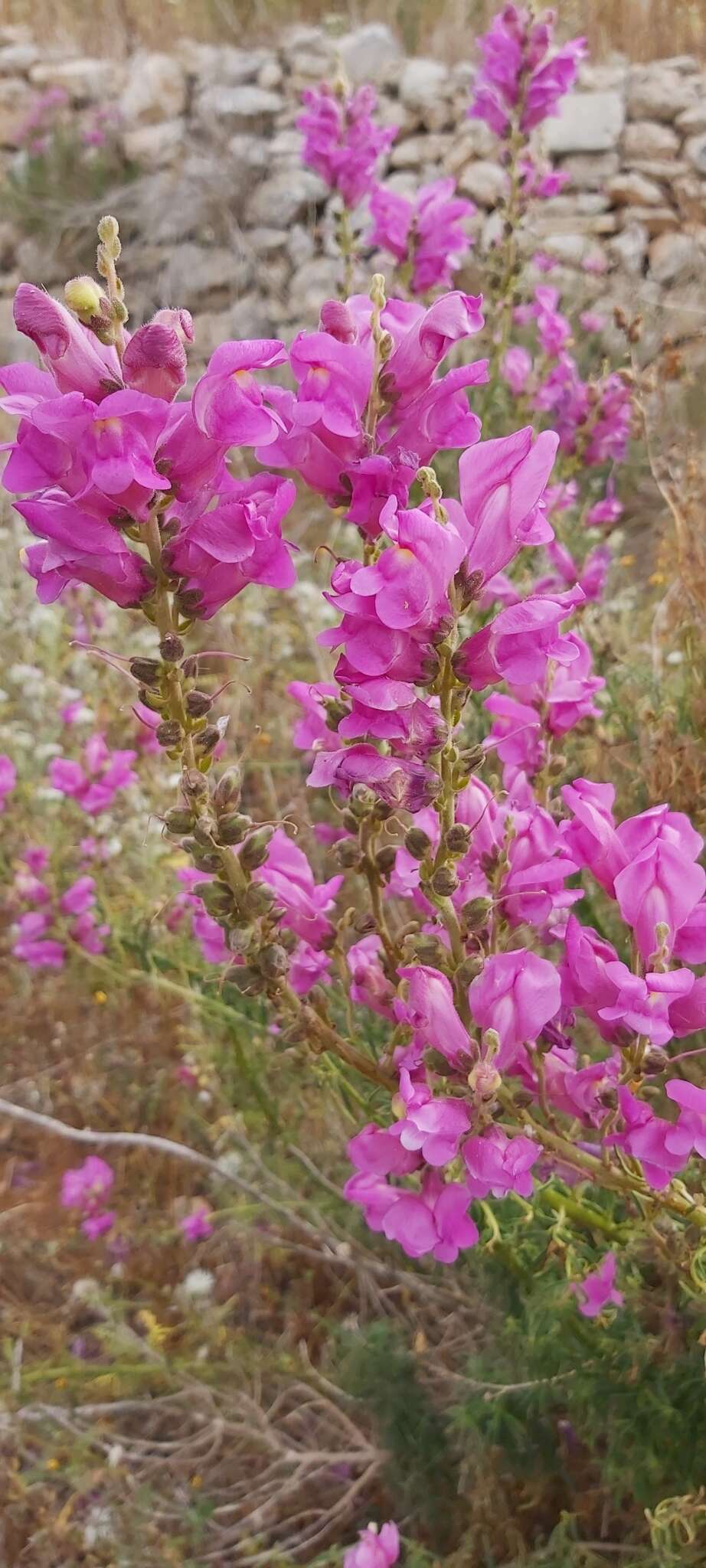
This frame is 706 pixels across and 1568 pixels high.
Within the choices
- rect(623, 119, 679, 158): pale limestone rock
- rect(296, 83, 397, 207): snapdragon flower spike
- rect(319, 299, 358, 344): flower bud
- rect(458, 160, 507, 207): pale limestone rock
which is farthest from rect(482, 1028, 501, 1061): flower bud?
rect(623, 119, 679, 158): pale limestone rock

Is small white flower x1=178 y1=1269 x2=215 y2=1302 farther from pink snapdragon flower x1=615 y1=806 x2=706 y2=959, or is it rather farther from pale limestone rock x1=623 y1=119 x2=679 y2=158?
pale limestone rock x1=623 y1=119 x2=679 y2=158

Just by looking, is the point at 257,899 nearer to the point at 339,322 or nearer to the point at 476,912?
the point at 476,912

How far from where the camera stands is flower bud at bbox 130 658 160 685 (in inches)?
39.6

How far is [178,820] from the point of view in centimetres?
104

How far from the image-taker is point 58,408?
88cm

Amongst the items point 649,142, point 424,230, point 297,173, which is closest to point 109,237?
point 424,230

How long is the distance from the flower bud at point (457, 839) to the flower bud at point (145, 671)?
30 cm

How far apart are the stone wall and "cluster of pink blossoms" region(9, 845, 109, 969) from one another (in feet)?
13.5

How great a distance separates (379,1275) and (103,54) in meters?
10.4

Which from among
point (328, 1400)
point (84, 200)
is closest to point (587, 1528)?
point (328, 1400)

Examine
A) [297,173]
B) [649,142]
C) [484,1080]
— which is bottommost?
[484,1080]

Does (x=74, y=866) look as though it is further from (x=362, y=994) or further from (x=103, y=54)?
(x=103, y=54)

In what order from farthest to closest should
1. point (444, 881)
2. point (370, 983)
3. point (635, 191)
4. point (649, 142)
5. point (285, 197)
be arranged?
point (285, 197) < point (649, 142) < point (635, 191) < point (370, 983) < point (444, 881)

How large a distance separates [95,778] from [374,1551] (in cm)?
185
